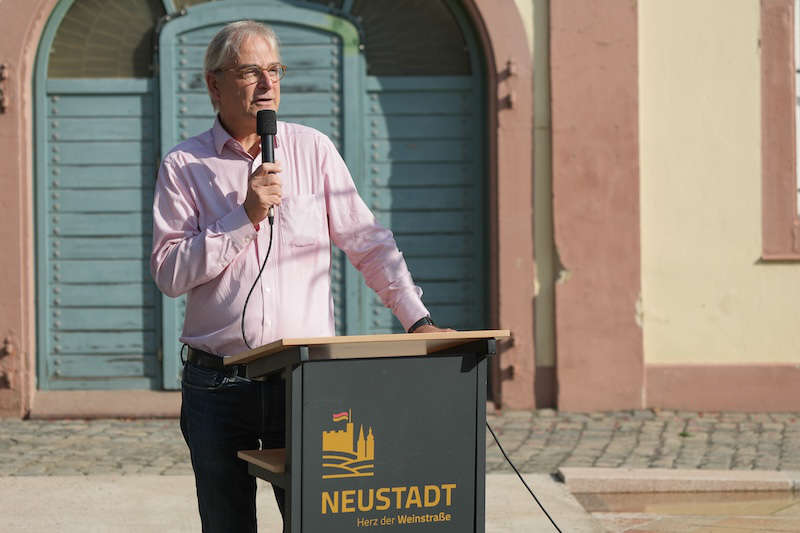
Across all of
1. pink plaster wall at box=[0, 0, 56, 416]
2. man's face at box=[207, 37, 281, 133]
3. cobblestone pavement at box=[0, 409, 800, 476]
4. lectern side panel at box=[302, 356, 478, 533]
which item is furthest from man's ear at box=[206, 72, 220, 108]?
pink plaster wall at box=[0, 0, 56, 416]

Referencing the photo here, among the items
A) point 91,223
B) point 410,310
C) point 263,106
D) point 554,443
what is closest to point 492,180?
point 554,443

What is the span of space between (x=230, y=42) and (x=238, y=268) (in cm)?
63

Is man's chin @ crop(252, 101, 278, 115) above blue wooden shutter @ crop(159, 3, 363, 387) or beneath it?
beneath

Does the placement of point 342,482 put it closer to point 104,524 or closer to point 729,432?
point 104,524

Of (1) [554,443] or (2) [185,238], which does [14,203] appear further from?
(2) [185,238]

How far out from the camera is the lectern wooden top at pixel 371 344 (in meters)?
3.08

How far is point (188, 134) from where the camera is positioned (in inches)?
380

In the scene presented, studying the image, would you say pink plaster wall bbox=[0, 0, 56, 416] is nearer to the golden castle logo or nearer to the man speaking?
the man speaking

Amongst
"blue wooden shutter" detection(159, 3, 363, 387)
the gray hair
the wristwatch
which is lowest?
the wristwatch

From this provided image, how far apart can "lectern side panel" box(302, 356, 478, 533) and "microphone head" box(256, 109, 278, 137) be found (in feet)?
2.22

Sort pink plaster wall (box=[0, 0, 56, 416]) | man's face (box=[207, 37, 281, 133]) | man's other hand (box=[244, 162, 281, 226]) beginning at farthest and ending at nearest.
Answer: pink plaster wall (box=[0, 0, 56, 416]), man's face (box=[207, 37, 281, 133]), man's other hand (box=[244, 162, 281, 226])

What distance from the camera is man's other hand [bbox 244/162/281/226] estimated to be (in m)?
3.33

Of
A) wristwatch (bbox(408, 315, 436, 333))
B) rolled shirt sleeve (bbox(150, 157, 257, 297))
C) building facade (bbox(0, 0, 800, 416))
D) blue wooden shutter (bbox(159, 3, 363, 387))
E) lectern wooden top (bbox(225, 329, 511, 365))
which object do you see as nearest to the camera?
lectern wooden top (bbox(225, 329, 511, 365))

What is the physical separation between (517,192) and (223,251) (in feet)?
20.4
